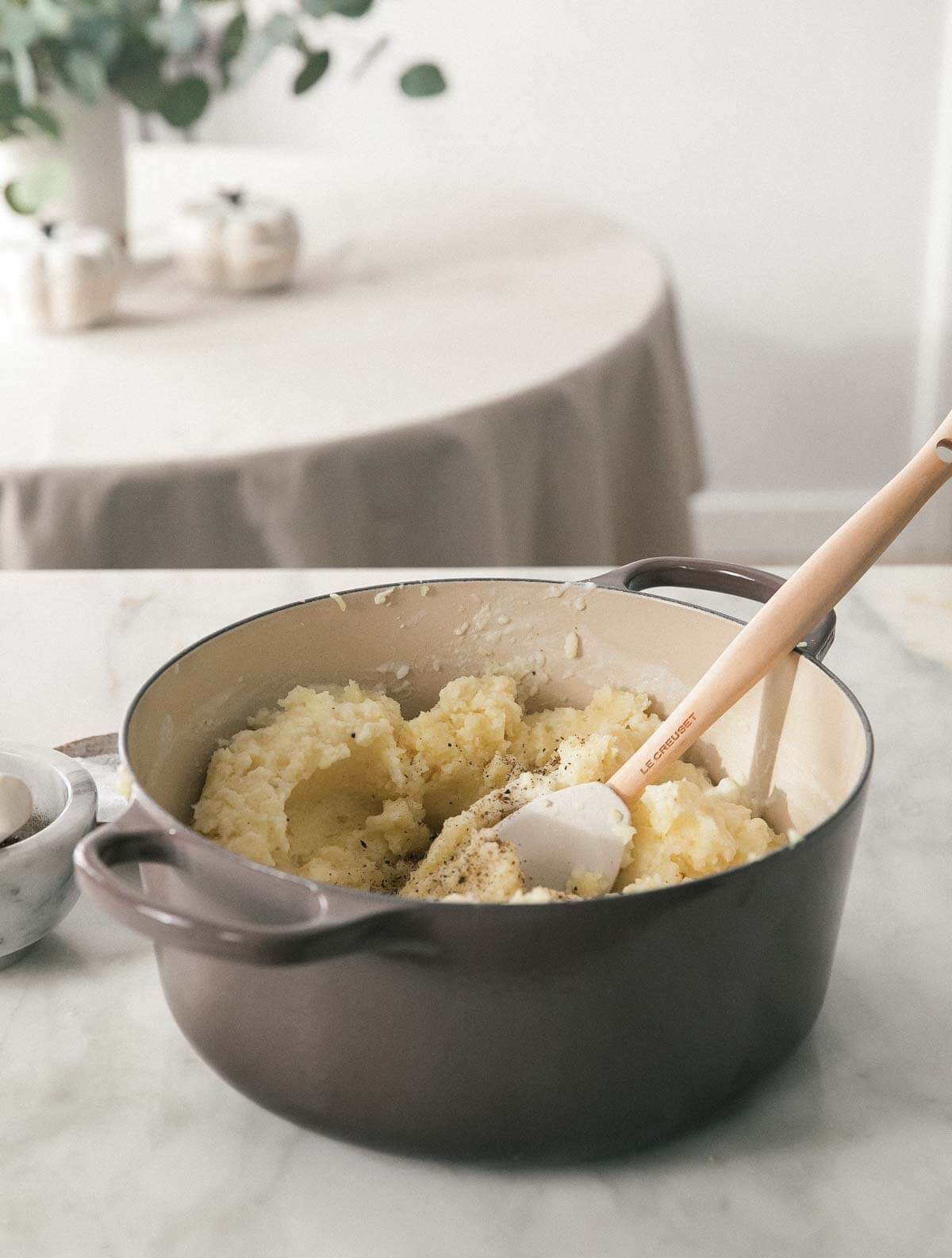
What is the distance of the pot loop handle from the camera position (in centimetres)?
68

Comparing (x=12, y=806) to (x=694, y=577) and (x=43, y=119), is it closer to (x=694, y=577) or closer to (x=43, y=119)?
(x=694, y=577)

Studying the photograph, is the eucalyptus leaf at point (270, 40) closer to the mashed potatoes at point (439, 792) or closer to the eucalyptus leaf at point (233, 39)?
the eucalyptus leaf at point (233, 39)

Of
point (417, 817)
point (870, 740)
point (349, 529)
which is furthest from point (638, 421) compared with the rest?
point (870, 740)

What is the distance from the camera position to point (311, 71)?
1.86 meters

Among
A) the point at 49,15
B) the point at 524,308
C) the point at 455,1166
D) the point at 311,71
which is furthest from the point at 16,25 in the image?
the point at 455,1166

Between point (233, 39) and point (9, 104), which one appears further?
point (233, 39)

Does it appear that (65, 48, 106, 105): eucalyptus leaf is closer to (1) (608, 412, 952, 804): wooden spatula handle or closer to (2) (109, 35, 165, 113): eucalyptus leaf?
(2) (109, 35, 165, 113): eucalyptus leaf

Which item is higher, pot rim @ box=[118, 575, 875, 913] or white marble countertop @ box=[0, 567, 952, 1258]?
pot rim @ box=[118, 575, 875, 913]

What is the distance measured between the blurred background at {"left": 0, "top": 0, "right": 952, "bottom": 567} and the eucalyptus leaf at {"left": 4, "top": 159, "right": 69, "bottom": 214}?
0.02 meters

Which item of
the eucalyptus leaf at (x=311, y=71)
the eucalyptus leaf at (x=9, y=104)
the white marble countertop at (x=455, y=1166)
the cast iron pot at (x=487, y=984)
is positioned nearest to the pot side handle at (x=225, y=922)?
the cast iron pot at (x=487, y=984)

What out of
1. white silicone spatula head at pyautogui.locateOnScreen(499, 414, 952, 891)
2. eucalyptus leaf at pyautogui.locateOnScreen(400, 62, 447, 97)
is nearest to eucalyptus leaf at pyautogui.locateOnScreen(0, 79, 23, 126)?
eucalyptus leaf at pyautogui.locateOnScreen(400, 62, 447, 97)

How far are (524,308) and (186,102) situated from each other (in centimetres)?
49

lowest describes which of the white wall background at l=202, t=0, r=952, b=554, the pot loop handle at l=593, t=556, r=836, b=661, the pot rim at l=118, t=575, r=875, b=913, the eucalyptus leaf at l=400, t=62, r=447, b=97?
the white wall background at l=202, t=0, r=952, b=554

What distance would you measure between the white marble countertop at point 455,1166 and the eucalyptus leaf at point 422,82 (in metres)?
1.51
